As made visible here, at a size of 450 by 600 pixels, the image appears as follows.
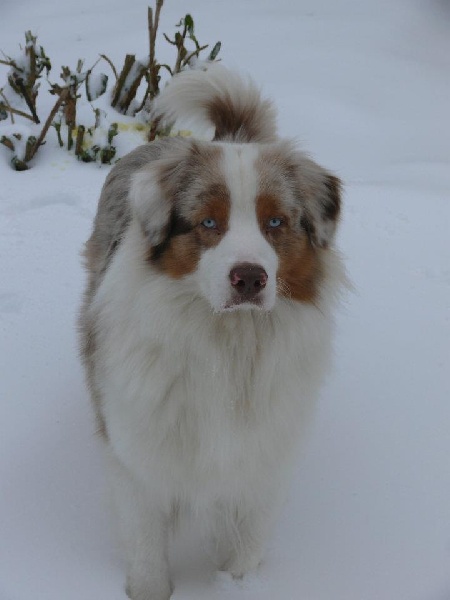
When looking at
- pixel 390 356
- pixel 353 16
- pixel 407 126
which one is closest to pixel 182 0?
pixel 353 16

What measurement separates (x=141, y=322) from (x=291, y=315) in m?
0.42

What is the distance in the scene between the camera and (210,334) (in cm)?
215

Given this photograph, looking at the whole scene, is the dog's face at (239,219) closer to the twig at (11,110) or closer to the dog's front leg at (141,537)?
the dog's front leg at (141,537)

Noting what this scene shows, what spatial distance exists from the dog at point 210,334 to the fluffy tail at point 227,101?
0.59 meters

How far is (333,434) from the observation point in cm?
310

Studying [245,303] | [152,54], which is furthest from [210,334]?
[152,54]

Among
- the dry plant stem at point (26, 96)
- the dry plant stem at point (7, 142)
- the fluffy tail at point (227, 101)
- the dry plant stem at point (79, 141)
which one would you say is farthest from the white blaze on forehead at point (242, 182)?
the dry plant stem at point (26, 96)

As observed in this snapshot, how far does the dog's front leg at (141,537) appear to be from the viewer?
2432 mm

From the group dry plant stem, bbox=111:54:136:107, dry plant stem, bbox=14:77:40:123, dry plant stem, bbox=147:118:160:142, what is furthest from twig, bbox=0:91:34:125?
dry plant stem, bbox=147:118:160:142

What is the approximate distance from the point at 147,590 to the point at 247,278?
123 cm

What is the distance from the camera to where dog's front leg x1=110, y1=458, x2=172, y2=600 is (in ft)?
7.98

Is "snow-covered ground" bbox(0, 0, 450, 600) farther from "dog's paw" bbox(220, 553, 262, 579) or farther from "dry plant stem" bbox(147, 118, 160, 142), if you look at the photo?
"dry plant stem" bbox(147, 118, 160, 142)

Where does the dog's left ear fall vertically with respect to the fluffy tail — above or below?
below

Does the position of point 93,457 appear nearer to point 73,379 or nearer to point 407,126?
point 73,379
